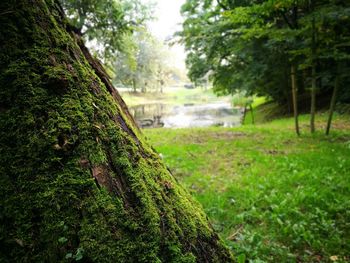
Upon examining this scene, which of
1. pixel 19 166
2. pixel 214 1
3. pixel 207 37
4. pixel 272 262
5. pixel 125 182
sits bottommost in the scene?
pixel 272 262

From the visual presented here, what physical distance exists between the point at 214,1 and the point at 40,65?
17.6 metres

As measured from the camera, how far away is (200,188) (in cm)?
512

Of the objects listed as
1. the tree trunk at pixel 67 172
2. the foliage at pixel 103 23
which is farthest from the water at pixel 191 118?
the tree trunk at pixel 67 172

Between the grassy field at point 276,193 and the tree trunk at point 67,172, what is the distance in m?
0.99

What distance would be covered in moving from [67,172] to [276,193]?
4056mm

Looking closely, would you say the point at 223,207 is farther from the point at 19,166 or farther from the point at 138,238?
the point at 19,166

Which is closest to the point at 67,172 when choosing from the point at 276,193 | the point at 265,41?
the point at 276,193

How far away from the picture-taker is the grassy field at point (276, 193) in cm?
311

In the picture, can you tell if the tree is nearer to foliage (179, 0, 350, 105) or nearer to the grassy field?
foliage (179, 0, 350, 105)

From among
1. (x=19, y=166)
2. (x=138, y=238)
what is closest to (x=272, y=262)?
(x=138, y=238)

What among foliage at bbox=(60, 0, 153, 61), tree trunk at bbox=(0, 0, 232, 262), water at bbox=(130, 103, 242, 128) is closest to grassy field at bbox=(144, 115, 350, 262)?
tree trunk at bbox=(0, 0, 232, 262)

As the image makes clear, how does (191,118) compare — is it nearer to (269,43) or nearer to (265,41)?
(265,41)

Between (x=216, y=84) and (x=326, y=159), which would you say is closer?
(x=326, y=159)

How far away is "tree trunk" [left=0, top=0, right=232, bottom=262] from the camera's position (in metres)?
1.12
